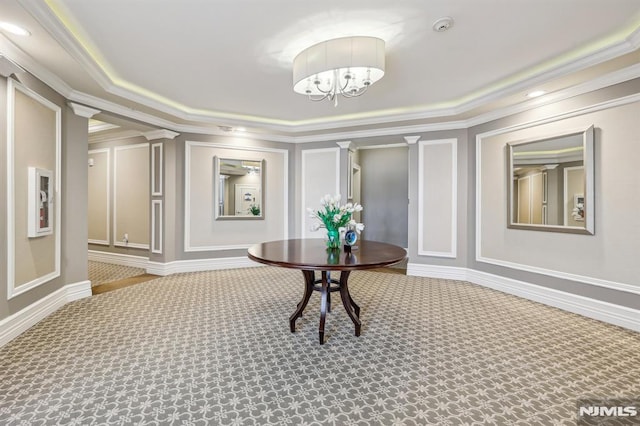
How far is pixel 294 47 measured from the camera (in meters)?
2.78

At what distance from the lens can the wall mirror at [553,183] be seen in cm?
317

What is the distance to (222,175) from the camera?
212 inches

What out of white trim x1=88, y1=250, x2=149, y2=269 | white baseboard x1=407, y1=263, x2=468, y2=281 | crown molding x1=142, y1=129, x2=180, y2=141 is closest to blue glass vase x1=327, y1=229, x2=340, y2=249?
white baseboard x1=407, y1=263, x2=468, y2=281

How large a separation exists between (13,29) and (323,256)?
9.40 feet

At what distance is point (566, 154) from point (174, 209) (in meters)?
5.41

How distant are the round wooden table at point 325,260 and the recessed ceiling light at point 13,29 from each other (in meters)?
2.34

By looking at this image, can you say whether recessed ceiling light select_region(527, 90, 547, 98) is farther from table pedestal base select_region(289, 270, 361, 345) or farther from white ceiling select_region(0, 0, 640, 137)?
table pedestal base select_region(289, 270, 361, 345)

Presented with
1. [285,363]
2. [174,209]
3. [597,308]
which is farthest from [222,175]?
[597,308]

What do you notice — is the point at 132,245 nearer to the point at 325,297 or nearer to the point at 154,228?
the point at 154,228

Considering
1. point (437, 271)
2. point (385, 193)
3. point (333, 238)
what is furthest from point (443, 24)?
point (385, 193)

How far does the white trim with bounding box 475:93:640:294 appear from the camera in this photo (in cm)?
290

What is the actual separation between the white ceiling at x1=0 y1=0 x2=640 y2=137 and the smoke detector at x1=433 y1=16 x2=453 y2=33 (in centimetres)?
4

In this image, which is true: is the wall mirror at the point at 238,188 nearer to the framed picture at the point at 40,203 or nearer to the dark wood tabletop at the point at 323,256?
the framed picture at the point at 40,203

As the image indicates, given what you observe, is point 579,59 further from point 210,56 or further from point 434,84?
point 210,56
